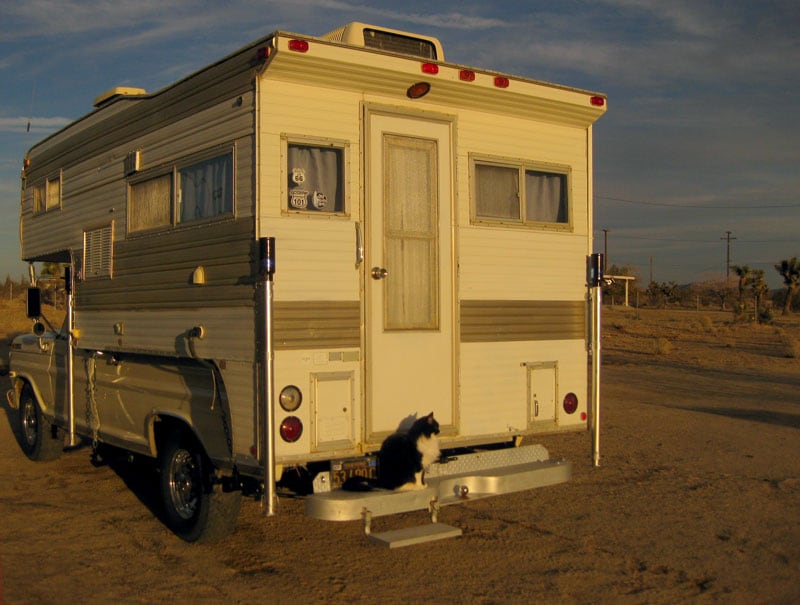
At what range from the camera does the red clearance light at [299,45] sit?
5227mm

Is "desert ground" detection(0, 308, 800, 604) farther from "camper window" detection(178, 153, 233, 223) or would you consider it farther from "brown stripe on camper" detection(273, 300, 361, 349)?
"camper window" detection(178, 153, 233, 223)

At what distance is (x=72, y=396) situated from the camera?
774 cm

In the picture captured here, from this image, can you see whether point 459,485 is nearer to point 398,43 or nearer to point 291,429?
point 291,429

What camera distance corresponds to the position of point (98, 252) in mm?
7242

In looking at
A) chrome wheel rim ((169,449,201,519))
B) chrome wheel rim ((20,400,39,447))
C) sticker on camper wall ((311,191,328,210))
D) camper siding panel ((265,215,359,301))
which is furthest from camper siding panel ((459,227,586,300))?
chrome wheel rim ((20,400,39,447))

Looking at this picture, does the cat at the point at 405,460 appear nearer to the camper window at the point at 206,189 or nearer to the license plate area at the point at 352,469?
the license plate area at the point at 352,469

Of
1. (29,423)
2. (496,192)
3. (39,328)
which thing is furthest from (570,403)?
(29,423)

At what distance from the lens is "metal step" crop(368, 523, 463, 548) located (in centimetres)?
520

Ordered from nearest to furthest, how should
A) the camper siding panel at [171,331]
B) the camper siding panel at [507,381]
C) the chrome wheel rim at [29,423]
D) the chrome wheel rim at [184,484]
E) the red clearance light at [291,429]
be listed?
the red clearance light at [291,429]
the camper siding panel at [171,331]
the chrome wheel rim at [184,484]
the camper siding panel at [507,381]
the chrome wheel rim at [29,423]

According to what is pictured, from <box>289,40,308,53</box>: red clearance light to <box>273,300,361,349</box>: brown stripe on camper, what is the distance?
1.59 meters

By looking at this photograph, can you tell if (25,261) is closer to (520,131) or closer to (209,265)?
(209,265)

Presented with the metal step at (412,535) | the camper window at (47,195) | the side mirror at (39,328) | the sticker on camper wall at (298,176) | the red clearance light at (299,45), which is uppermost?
the red clearance light at (299,45)

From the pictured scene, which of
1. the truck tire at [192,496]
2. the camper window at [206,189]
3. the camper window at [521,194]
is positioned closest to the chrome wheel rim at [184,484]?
the truck tire at [192,496]

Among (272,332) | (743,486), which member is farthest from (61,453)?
(743,486)
